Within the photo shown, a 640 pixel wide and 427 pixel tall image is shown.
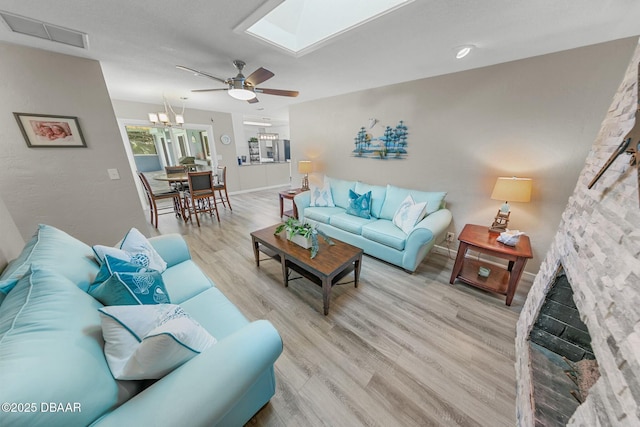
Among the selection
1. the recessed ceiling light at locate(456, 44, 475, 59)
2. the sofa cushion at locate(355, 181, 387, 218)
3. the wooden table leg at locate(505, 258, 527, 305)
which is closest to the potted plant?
the sofa cushion at locate(355, 181, 387, 218)

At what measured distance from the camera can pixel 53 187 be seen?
2256mm

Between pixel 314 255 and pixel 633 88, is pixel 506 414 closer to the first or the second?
pixel 314 255

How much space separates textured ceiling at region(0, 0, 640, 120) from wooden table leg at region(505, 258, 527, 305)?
1821 millimetres

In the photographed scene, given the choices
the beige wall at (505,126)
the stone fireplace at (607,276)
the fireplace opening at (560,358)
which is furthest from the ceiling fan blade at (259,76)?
the fireplace opening at (560,358)

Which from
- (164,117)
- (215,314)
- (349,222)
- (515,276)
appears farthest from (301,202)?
(164,117)

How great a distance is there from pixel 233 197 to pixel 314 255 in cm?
457

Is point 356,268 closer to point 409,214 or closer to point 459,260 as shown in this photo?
point 409,214

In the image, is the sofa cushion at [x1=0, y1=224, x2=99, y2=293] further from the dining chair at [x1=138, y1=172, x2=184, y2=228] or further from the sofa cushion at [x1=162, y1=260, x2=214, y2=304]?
the dining chair at [x1=138, y1=172, x2=184, y2=228]

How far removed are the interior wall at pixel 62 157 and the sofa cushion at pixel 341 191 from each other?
2.88m

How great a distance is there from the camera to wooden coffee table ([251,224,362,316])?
1748 mm

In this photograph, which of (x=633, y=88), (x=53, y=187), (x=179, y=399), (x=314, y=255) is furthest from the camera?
(x=53, y=187)

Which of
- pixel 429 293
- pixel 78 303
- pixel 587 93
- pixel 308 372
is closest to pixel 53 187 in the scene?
pixel 78 303

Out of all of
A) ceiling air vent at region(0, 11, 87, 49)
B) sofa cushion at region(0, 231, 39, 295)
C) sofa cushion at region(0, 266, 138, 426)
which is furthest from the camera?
ceiling air vent at region(0, 11, 87, 49)

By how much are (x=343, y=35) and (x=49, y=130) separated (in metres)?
3.13
